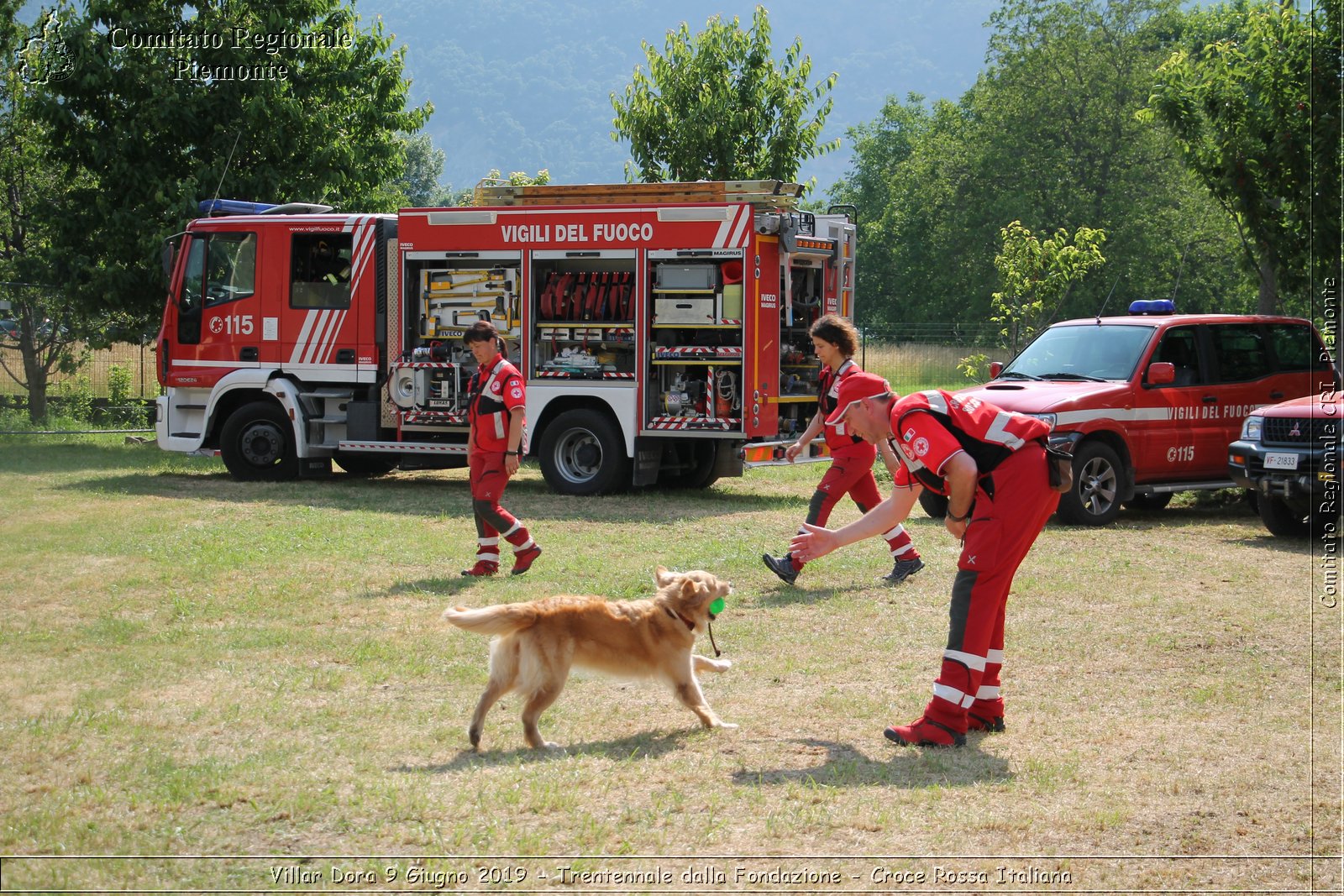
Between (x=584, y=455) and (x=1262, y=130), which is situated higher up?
(x=1262, y=130)

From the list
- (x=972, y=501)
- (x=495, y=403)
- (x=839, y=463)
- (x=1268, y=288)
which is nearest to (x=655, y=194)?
(x=495, y=403)

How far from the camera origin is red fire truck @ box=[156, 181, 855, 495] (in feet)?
45.9

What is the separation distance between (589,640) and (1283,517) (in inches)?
333

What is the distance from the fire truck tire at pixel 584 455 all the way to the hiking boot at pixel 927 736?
Answer: 894cm

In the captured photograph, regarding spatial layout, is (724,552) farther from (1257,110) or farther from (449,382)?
(1257,110)

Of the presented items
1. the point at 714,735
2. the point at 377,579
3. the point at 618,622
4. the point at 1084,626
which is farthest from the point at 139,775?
the point at 1084,626

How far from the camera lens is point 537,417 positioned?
1480cm

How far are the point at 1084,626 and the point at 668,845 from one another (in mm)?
4504

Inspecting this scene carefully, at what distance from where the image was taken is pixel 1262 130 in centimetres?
1569

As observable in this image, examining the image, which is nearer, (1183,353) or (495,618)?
(495,618)

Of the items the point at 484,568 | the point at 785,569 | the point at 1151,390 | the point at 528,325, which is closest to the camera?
the point at 785,569

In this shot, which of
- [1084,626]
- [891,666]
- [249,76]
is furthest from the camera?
[249,76]

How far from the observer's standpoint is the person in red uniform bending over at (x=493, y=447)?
937 cm

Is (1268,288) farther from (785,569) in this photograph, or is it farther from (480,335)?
(480,335)
